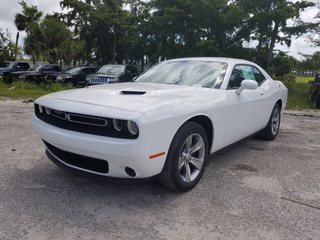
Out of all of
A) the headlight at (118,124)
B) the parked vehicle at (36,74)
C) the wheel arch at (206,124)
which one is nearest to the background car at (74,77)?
the parked vehicle at (36,74)

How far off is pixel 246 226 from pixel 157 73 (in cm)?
246

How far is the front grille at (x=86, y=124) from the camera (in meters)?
2.20

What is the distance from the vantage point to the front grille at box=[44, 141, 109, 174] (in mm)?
2330

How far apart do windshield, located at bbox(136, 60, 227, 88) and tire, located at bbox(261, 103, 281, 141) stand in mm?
1708

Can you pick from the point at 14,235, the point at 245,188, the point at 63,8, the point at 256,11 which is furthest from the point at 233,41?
the point at 63,8

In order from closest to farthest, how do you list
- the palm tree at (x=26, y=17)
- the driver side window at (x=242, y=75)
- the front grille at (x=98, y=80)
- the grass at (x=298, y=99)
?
the driver side window at (x=242, y=75)
the grass at (x=298, y=99)
the front grille at (x=98, y=80)
the palm tree at (x=26, y=17)

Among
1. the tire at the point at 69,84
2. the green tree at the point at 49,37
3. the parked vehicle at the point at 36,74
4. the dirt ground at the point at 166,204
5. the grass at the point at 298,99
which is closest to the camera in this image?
the dirt ground at the point at 166,204

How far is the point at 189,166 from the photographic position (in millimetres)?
2797

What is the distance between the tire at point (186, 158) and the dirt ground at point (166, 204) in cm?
15

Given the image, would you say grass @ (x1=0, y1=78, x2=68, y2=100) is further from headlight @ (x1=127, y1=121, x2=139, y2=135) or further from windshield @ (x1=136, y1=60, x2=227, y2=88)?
headlight @ (x1=127, y1=121, x2=139, y2=135)

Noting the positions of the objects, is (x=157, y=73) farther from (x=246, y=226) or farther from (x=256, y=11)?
(x=256, y=11)

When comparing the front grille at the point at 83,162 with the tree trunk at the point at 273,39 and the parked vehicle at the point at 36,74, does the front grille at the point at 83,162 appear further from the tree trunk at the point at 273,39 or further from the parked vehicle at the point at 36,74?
the tree trunk at the point at 273,39

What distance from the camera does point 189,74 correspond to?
3510 millimetres

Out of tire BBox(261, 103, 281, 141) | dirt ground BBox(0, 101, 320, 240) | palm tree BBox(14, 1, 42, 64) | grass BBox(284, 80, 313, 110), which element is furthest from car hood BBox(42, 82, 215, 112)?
palm tree BBox(14, 1, 42, 64)
